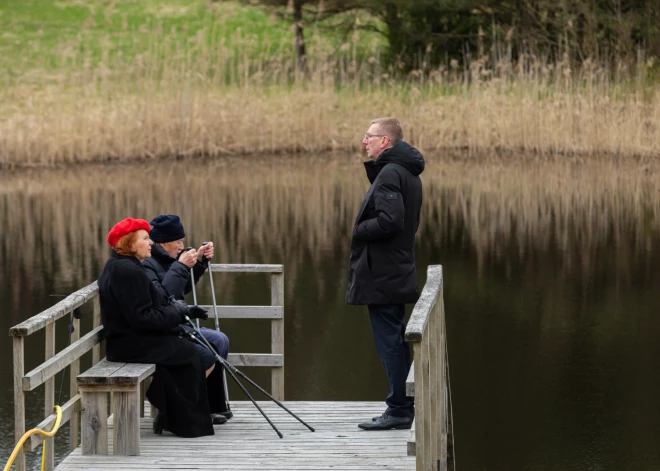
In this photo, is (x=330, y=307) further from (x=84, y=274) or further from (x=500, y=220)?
(x=500, y=220)

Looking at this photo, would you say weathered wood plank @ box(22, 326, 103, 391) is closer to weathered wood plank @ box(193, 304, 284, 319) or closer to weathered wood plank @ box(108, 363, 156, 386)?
→ weathered wood plank @ box(108, 363, 156, 386)

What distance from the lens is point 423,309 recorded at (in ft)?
17.1

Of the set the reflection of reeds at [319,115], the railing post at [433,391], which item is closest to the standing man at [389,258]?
the railing post at [433,391]

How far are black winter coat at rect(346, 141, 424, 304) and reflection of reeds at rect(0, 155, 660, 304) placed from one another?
7.34 metres

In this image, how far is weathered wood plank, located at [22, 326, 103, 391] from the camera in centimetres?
545

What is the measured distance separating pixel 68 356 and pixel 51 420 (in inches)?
12.0

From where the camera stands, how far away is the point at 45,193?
63.9ft

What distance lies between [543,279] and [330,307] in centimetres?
266

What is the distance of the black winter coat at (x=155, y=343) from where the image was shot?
598 centimetres

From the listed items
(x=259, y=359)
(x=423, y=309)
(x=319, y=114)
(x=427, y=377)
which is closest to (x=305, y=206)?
(x=319, y=114)

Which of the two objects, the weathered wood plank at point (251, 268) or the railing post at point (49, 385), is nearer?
the railing post at point (49, 385)

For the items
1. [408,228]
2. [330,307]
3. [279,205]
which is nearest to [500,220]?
[279,205]

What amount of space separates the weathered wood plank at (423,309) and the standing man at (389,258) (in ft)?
0.55

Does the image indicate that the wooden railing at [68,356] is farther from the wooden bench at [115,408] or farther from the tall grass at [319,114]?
the tall grass at [319,114]
